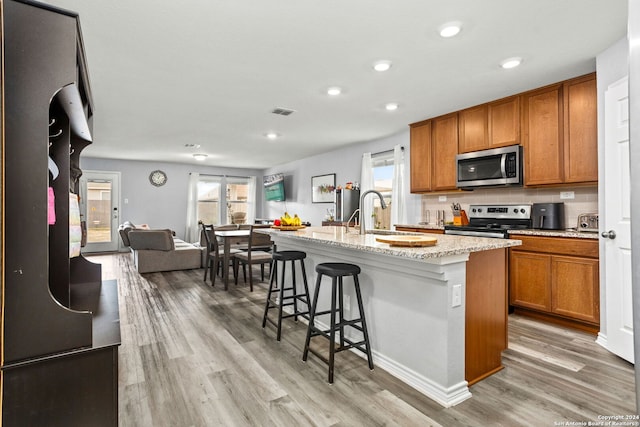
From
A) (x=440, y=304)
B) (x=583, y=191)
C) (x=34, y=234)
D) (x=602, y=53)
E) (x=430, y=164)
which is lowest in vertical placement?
(x=440, y=304)

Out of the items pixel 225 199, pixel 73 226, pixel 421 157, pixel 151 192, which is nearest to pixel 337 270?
pixel 73 226

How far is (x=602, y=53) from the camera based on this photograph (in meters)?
2.69

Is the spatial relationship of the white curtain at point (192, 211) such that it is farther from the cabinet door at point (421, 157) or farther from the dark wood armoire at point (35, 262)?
the dark wood armoire at point (35, 262)

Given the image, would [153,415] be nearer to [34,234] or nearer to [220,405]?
[220,405]

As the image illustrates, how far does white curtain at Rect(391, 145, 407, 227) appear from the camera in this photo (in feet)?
17.6

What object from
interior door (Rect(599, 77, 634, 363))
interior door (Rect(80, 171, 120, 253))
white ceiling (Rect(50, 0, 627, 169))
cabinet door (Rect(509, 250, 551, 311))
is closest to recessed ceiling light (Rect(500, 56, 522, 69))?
white ceiling (Rect(50, 0, 627, 169))

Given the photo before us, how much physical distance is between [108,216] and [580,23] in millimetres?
9394

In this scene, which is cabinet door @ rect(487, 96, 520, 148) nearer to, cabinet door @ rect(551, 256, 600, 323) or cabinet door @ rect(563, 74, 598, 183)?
cabinet door @ rect(563, 74, 598, 183)

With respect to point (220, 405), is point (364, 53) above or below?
above

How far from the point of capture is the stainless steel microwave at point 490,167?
364 cm

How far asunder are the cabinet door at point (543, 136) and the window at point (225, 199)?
25.9ft

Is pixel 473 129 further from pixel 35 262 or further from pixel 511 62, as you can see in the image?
pixel 35 262

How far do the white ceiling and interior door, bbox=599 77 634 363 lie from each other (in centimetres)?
54

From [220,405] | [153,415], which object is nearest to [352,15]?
[220,405]
